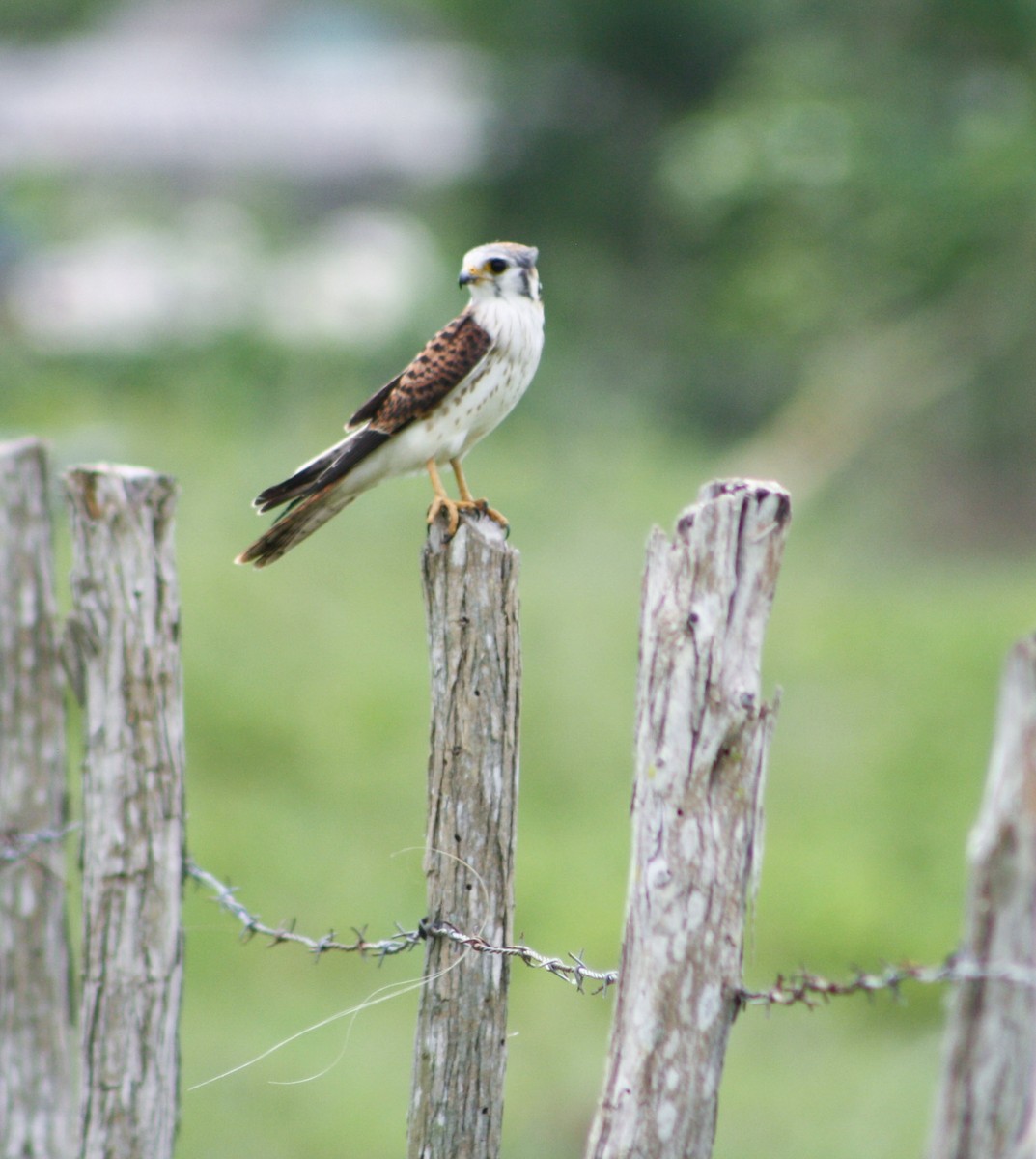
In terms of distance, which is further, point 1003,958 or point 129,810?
point 129,810

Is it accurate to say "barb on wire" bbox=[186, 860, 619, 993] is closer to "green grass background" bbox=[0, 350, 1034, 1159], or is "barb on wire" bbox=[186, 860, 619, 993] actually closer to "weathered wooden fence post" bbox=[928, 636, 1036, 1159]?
"weathered wooden fence post" bbox=[928, 636, 1036, 1159]

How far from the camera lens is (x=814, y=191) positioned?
12.9m

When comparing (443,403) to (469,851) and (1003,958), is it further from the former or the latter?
(1003,958)

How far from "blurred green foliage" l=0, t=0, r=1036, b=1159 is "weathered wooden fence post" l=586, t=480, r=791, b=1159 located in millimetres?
1950

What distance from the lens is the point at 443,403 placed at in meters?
3.30

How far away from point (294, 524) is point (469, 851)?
3.25 feet

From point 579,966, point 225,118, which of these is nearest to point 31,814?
point 579,966

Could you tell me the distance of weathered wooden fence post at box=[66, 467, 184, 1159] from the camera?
2867 millimetres

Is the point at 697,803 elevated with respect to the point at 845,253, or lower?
lower

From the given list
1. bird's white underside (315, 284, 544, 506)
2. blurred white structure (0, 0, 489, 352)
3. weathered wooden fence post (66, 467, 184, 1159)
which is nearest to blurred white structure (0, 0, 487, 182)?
blurred white structure (0, 0, 489, 352)

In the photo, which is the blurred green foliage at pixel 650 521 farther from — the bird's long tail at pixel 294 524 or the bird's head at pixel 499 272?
the bird's head at pixel 499 272

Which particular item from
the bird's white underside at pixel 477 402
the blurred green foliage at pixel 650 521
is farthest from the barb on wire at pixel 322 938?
the blurred green foliage at pixel 650 521

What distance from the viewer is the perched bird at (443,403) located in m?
3.23

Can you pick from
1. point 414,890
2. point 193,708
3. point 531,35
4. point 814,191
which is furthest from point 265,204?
point 414,890
